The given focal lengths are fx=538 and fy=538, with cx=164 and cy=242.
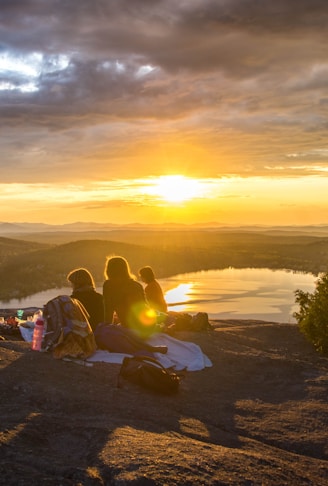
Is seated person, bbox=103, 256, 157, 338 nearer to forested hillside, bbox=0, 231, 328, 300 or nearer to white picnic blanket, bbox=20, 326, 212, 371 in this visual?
white picnic blanket, bbox=20, 326, 212, 371

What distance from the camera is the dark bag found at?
852 centimetres

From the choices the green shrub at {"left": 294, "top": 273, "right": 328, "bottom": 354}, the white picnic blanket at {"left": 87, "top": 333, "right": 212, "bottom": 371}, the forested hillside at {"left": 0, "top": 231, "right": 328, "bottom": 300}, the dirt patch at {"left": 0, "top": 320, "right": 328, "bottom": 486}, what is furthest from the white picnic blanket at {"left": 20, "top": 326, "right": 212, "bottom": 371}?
the forested hillside at {"left": 0, "top": 231, "right": 328, "bottom": 300}

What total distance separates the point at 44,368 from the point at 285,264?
52.7 meters

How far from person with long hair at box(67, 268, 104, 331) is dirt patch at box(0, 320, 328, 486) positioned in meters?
1.54

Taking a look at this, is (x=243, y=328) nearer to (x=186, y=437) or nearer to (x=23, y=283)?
(x=186, y=437)

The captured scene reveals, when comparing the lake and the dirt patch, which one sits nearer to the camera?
the dirt patch

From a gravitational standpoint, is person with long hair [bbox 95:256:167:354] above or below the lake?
above

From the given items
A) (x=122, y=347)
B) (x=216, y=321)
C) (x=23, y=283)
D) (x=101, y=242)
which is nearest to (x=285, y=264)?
(x=101, y=242)

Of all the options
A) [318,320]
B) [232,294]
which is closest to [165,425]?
[318,320]

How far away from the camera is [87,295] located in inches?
A: 446

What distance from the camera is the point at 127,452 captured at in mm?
5566

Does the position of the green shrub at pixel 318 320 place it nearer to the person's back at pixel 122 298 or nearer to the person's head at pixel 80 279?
the person's back at pixel 122 298

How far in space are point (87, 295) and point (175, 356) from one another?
2242 millimetres

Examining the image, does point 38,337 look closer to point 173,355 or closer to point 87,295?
point 87,295
